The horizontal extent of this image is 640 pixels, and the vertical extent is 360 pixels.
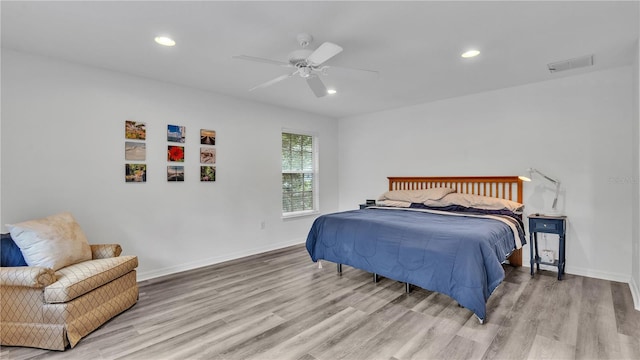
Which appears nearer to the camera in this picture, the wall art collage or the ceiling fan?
the ceiling fan

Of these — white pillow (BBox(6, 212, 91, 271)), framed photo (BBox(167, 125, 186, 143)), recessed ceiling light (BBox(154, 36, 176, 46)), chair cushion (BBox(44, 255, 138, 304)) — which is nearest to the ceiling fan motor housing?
recessed ceiling light (BBox(154, 36, 176, 46))

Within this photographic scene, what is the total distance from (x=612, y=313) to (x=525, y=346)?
1147 millimetres

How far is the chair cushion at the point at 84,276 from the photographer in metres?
2.16

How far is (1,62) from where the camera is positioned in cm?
280

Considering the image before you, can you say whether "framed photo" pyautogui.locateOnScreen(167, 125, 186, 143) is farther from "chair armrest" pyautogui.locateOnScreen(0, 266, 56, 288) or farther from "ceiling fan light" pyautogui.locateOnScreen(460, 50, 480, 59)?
"ceiling fan light" pyautogui.locateOnScreen(460, 50, 480, 59)

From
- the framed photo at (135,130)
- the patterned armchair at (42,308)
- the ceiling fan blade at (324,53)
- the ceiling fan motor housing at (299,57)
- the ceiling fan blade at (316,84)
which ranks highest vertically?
the ceiling fan motor housing at (299,57)

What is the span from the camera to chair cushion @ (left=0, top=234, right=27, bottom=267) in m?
2.39

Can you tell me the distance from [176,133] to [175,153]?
26 cm

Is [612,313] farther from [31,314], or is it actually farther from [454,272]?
[31,314]

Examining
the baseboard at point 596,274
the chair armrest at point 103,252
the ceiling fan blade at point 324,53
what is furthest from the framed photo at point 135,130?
the baseboard at point 596,274

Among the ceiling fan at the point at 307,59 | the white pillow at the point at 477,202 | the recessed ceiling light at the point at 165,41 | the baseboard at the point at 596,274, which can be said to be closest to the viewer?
the ceiling fan at the point at 307,59

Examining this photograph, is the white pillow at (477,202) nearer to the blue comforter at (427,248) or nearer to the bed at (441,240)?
the bed at (441,240)

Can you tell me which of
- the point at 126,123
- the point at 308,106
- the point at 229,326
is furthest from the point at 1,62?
the point at 308,106

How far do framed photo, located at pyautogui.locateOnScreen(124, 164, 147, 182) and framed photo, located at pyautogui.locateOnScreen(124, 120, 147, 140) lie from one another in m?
0.33
